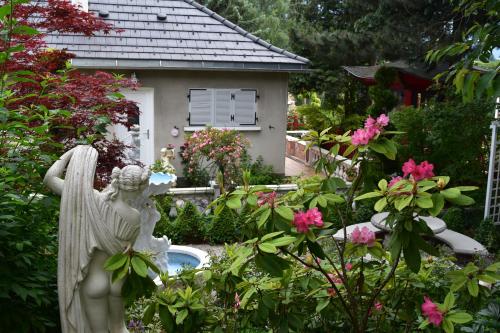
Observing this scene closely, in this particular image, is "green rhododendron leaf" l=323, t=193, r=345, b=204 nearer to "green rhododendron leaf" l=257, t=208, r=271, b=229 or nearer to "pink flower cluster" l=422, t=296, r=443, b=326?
"green rhododendron leaf" l=257, t=208, r=271, b=229

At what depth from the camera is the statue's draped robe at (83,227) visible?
2908 mm

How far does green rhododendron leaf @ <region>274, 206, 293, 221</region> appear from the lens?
9.35 ft

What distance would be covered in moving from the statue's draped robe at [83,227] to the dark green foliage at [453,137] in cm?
896

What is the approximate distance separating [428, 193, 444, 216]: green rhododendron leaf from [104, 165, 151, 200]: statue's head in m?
1.57

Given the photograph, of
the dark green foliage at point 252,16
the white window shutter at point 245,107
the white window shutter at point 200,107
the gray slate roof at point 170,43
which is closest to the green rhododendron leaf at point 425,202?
the gray slate roof at point 170,43

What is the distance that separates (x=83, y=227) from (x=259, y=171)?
10.7 m

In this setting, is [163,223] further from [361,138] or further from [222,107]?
[361,138]

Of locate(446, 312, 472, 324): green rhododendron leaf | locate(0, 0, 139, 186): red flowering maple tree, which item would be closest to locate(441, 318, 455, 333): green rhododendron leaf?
locate(446, 312, 472, 324): green rhododendron leaf

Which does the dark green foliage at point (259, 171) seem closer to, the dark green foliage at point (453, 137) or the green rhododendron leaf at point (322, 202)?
the dark green foliage at point (453, 137)

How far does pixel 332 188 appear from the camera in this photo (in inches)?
128

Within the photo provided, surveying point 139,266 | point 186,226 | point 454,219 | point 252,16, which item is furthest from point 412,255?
point 252,16

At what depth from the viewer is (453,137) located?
1077cm

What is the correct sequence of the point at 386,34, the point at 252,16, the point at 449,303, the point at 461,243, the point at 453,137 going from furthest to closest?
1. the point at 252,16
2. the point at 386,34
3. the point at 453,137
4. the point at 461,243
5. the point at 449,303

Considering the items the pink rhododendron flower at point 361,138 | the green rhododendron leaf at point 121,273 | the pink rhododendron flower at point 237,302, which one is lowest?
the pink rhododendron flower at point 237,302
